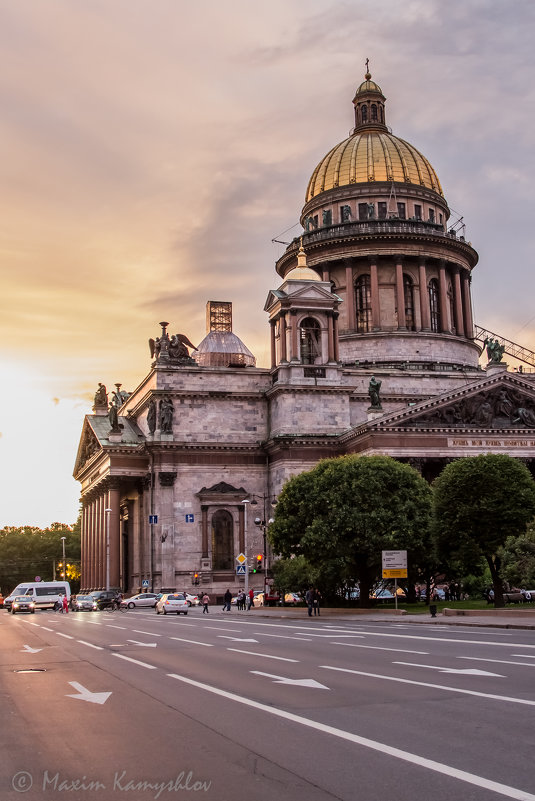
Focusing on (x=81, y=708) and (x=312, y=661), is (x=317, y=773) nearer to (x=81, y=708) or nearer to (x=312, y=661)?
(x=81, y=708)

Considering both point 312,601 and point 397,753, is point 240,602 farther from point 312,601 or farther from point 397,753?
point 397,753

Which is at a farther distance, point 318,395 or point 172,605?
point 318,395

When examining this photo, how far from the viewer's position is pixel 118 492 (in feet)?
276

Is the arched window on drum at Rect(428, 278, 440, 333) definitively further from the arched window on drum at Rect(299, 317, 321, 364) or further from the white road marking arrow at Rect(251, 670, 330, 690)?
the white road marking arrow at Rect(251, 670, 330, 690)

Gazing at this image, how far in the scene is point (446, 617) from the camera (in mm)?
41094

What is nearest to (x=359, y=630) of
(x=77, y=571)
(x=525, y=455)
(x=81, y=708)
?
(x=81, y=708)

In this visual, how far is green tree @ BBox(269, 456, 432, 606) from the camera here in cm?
5159

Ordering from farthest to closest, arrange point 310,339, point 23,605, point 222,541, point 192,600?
point 310,339
point 222,541
point 23,605
point 192,600

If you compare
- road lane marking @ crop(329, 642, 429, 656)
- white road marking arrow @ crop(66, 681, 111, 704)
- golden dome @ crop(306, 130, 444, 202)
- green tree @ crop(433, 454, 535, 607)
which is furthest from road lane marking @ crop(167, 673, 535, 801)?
golden dome @ crop(306, 130, 444, 202)

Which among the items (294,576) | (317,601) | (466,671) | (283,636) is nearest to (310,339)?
(294,576)

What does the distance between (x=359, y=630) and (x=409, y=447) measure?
35652 millimetres

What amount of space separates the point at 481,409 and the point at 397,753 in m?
62.3

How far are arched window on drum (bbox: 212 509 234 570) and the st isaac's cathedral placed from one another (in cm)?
11

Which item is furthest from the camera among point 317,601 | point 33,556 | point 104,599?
point 33,556
